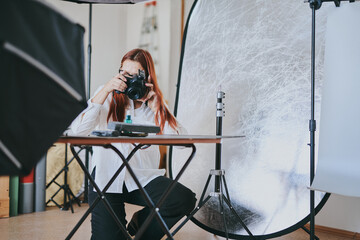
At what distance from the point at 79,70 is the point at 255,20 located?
156cm

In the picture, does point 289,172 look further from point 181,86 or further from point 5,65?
point 5,65

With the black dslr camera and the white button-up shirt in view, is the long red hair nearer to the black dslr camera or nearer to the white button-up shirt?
the white button-up shirt

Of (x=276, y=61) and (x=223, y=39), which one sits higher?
(x=223, y=39)

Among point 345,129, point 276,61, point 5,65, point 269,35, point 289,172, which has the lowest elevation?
point 289,172

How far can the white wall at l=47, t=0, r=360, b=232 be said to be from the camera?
2.99 metres

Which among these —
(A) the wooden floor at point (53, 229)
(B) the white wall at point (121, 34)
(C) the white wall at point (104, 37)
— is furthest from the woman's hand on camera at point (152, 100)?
(C) the white wall at point (104, 37)

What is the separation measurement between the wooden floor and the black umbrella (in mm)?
1433

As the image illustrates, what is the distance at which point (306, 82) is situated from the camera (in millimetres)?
1791

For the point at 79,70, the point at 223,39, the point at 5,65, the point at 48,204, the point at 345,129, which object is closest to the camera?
the point at 5,65

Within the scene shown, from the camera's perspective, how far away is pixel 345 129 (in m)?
1.57

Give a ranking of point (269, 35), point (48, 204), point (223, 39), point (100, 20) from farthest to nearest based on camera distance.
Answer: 1. point (100, 20)
2. point (48, 204)
3. point (223, 39)
4. point (269, 35)

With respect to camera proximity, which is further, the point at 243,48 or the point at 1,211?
the point at 1,211

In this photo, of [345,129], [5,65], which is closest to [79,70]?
[5,65]

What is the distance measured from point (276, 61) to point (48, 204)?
6.62ft
